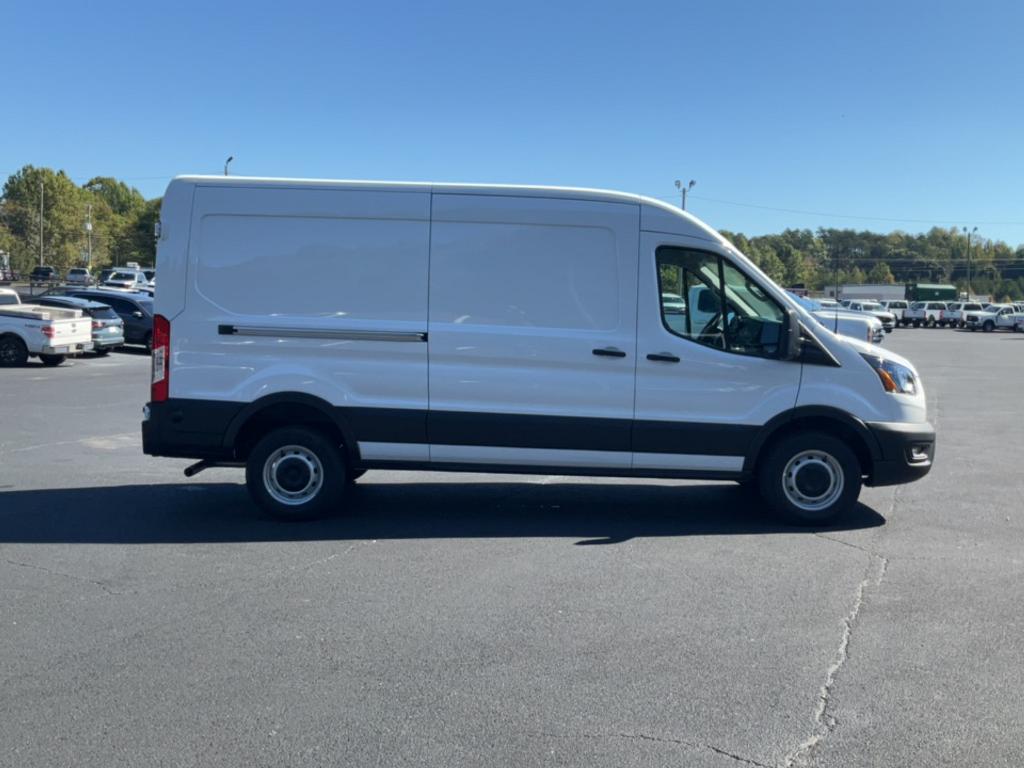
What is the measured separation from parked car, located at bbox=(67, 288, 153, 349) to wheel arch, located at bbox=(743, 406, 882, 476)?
23.8m

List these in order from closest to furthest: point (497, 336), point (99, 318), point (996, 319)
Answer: point (497, 336), point (99, 318), point (996, 319)

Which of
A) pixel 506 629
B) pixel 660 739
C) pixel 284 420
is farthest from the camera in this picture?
pixel 284 420

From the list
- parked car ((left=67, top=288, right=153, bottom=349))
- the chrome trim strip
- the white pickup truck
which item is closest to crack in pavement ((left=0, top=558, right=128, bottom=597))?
the chrome trim strip

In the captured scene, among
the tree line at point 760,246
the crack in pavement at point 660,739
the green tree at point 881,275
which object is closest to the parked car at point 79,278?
the tree line at point 760,246

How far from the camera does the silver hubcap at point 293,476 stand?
25.2 feet

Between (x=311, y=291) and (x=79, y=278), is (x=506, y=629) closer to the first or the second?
(x=311, y=291)

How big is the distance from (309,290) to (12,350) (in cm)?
1780

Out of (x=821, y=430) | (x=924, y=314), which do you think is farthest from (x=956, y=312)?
(x=821, y=430)

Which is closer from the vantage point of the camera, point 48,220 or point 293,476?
point 293,476

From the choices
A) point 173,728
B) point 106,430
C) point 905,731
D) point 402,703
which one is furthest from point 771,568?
point 106,430

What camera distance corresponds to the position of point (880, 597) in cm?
592

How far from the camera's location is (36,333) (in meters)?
22.2

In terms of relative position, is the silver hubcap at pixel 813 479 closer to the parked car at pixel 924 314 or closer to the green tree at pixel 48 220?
the parked car at pixel 924 314

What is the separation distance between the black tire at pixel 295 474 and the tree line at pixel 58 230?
82.6 m
